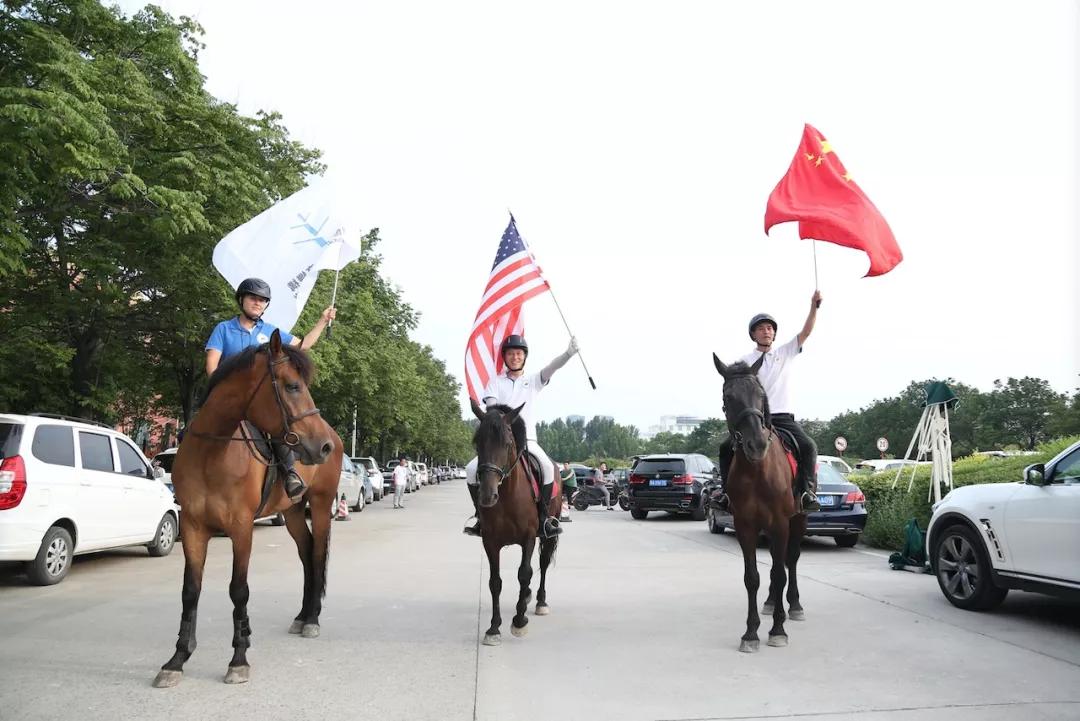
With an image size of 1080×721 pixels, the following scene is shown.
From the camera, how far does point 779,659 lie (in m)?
6.10

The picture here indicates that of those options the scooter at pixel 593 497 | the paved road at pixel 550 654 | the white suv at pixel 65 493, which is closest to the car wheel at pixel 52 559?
the white suv at pixel 65 493

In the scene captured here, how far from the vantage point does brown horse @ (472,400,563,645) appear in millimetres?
6438

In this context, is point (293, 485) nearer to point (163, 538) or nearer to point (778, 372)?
point (778, 372)

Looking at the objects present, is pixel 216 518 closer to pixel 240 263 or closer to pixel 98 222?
pixel 240 263

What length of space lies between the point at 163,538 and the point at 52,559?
311 cm

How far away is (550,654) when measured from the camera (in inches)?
247

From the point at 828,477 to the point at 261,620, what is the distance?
1042 cm

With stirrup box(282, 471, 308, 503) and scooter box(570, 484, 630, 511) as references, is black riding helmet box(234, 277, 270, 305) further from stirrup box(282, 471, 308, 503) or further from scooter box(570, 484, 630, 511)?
scooter box(570, 484, 630, 511)

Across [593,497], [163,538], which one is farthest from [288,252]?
[593,497]

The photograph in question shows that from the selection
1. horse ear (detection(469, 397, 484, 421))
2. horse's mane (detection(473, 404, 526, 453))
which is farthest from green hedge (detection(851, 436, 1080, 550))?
horse ear (detection(469, 397, 484, 421))

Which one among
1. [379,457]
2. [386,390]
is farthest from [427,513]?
[379,457]

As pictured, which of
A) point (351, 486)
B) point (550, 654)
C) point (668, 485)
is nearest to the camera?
point (550, 654)

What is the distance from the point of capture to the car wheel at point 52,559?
359 inches

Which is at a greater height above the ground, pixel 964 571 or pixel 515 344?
pixel 515 344
